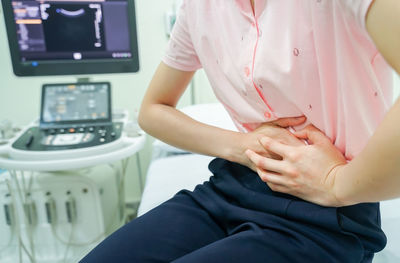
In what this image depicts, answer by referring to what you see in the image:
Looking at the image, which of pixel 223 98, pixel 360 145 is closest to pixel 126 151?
pixel 223 98

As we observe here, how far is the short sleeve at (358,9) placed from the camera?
0.41m

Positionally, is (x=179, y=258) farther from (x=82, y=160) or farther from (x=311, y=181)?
(x=82, y=160)

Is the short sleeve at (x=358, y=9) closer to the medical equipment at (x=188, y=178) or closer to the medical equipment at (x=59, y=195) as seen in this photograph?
the medical equipment at (x=188, y=178)

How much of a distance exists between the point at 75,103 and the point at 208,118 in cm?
52

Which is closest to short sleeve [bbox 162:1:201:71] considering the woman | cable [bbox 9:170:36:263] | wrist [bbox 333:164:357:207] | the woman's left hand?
the woman

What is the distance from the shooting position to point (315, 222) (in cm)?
55

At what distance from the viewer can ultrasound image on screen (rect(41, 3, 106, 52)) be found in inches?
48.9

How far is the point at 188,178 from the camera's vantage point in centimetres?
114

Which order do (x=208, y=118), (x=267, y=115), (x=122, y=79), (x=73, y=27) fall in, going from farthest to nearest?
(x=122, y=79)
(x=208, y=118)
(x=73, y=27)
(x=267, y=115)

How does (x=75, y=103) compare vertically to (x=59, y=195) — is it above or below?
above

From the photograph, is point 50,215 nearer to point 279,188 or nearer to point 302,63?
point 279,188

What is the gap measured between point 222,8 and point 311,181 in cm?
36

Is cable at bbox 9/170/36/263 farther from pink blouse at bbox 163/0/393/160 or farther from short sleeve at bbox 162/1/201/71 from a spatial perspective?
pink blouse at bbox 163/0/393/160

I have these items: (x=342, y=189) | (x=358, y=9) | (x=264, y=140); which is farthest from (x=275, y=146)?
(x=358, y=9)
